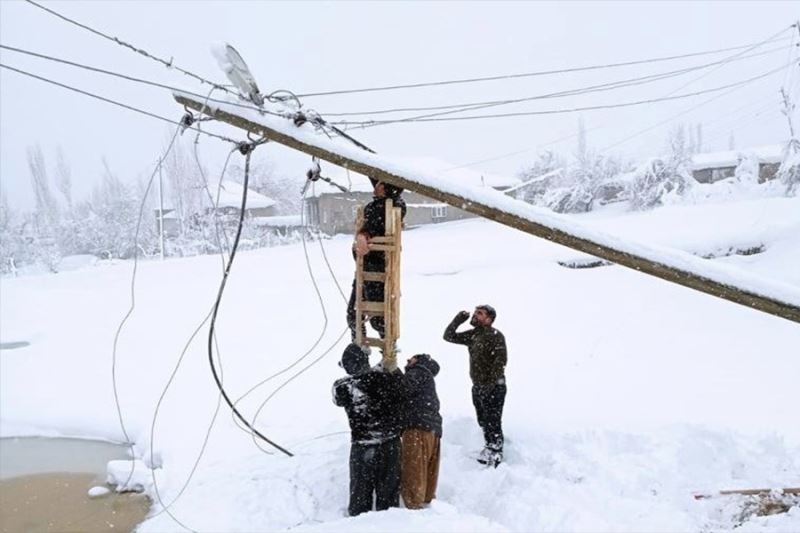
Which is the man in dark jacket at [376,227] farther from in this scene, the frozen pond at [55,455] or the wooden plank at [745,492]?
the frozen pond at [55,455]

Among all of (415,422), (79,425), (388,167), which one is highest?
(388,167)

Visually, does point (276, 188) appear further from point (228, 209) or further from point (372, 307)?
point (372, 307)

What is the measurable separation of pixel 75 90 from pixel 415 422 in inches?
166

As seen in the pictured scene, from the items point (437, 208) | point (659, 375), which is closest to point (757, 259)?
point (659, 375)

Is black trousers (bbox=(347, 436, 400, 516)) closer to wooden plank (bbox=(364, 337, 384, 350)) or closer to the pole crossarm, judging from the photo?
wooden plank (bbox=(364, 337, 384, 350))

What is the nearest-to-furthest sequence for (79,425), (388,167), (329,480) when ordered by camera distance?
(388,167) → (329,480) → (79,425)

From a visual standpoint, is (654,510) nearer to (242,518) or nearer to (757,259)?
(242,518)

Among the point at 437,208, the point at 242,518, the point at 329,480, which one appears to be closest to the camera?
the point at 242,518

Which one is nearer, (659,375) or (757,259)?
(659,375)

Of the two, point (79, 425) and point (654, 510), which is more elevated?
point (654, 510)

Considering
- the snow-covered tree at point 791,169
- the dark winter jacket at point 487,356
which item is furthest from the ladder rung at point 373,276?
the snow-covered tree at point 791,169

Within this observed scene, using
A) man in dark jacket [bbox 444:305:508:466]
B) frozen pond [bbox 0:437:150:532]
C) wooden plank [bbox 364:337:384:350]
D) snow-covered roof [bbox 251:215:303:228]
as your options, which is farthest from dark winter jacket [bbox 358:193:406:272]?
snow-covered roof [bbox 251:215:303:228]

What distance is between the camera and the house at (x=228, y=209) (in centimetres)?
3569

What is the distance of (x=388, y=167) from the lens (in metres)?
4.10
